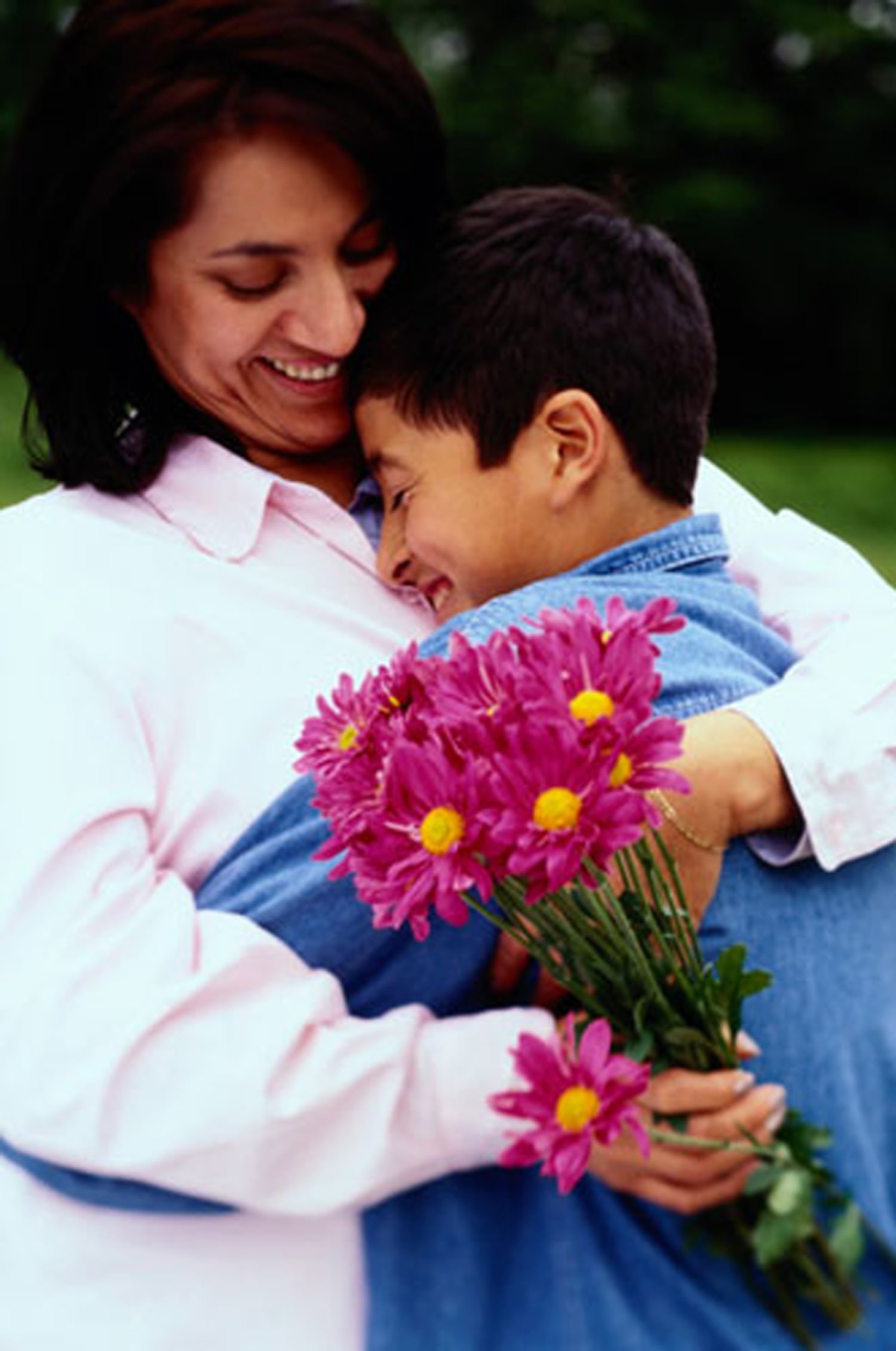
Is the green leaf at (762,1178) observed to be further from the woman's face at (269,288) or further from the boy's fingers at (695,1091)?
the woman's face at (269,288)

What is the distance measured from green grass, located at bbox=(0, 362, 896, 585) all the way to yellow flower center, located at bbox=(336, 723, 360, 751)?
32.0 ft

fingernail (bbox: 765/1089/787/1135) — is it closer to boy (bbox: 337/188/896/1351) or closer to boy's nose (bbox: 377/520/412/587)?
boy (bbox: 337/188/896/1351)

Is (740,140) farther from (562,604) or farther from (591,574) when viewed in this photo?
(562,604)

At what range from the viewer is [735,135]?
21.8 meters

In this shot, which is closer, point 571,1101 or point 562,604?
point 571,1101

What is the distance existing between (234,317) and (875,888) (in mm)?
963

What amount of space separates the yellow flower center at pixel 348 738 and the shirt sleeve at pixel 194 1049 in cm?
24

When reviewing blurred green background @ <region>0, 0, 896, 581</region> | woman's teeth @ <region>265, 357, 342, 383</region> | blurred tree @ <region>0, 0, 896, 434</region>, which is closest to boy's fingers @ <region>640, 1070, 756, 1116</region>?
woman's teeth @ <region>265, 357, 342, 383</region>

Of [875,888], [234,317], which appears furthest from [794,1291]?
[234,317]

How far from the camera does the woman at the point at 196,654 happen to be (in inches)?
60.0

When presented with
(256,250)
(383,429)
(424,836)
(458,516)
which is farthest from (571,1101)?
(256,250)

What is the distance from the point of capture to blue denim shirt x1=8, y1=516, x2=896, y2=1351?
59.7 inches

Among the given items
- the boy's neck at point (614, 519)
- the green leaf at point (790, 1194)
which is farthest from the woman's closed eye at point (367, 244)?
the green leaf at point (790, 1194)

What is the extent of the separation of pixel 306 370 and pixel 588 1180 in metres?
1.01
